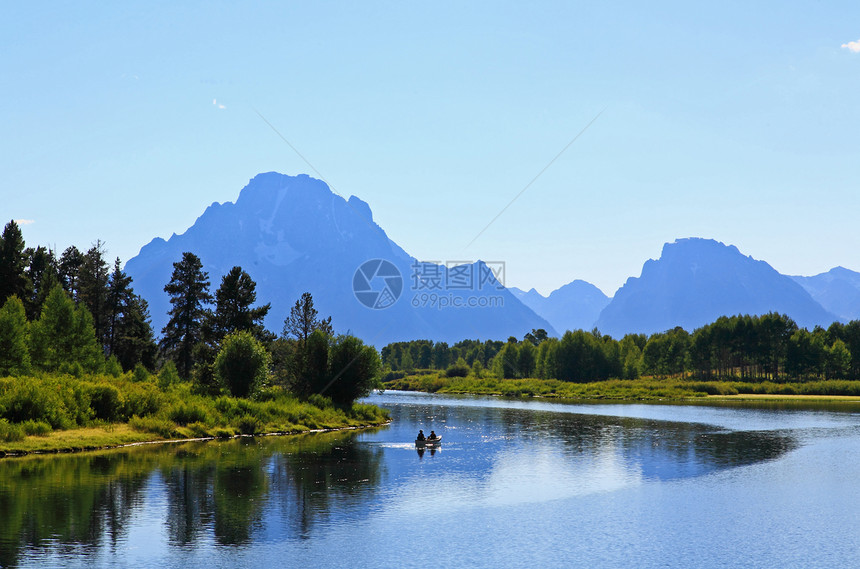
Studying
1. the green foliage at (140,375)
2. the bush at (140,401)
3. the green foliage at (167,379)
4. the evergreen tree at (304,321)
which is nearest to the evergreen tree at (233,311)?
the evergreen tree at (304,321)

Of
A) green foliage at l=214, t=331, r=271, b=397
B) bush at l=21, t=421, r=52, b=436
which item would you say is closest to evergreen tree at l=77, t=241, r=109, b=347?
green foliage at l=214, t=331, r=271, b=397

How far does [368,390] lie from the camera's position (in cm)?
9212

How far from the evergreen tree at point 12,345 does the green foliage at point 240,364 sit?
811 inches

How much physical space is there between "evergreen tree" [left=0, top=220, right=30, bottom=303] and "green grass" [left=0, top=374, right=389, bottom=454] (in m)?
30.5

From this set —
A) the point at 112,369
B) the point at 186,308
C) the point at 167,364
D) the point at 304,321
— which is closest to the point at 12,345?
the point at 112,369

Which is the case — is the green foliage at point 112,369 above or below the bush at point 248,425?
above

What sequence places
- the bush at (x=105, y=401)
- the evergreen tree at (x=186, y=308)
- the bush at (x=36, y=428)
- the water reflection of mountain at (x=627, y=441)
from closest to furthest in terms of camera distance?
the bush at (x=36, y=428) < the water reflection of mountain at (x=627, y=441) < the bush at (x=105, y=401) < the evergreen tree at (x=186, y=308)

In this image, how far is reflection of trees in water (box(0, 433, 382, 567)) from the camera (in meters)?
30.5

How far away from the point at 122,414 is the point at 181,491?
96.7ft

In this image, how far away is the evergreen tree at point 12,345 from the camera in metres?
74.2

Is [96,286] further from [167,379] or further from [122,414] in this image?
[122,414]

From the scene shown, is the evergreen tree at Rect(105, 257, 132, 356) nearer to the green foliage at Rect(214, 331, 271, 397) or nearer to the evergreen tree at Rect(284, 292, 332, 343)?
the evergreen tree at Rect(284, 292, 332, 343)

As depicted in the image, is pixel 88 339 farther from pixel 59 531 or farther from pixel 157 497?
pixel 59 531

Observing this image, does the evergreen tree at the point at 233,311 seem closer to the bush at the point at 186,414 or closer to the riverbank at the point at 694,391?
the bush at the point at 186,414
